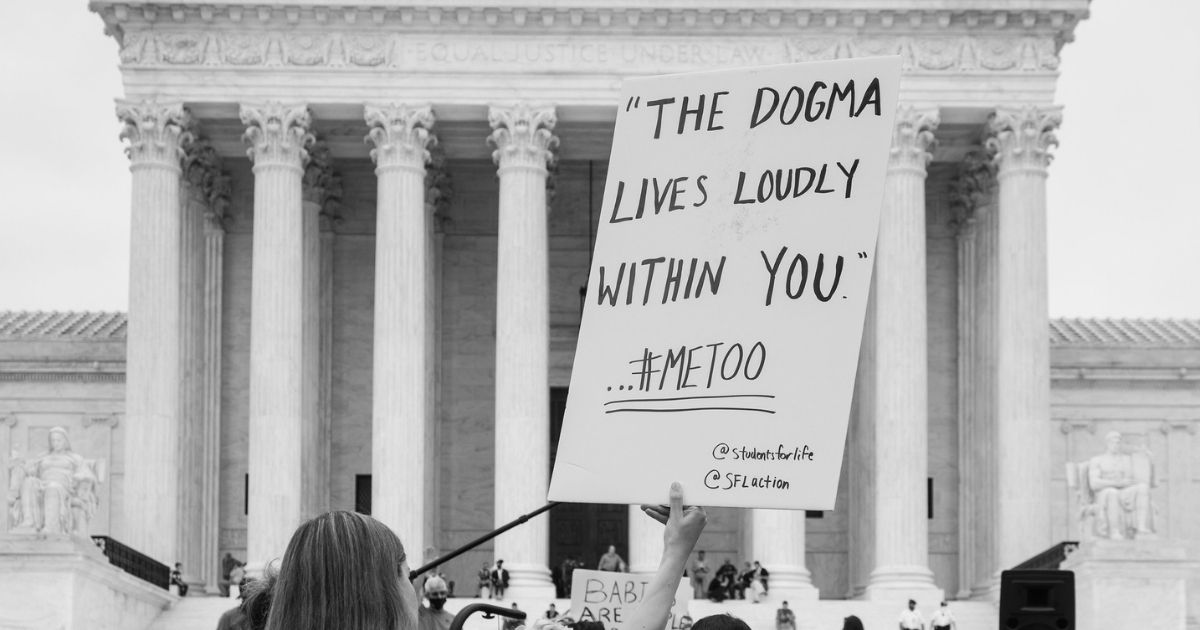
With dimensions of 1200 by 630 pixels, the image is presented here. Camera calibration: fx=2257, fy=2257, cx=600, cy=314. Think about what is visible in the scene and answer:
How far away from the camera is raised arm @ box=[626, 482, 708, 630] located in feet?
24.8

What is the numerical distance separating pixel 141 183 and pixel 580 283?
43.0ft

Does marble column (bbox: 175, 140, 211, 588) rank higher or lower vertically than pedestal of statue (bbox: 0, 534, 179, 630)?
higher

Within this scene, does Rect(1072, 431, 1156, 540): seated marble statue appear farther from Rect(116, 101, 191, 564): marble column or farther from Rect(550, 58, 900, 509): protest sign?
Rect(550, 58, 900, 509): protest sign

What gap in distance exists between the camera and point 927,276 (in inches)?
2306

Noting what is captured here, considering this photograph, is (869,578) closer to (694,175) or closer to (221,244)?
(221,244)

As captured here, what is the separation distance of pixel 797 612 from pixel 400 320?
11.2 metres

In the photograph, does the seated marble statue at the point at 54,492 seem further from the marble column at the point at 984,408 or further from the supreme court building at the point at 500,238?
the marble column at the point at 984,408

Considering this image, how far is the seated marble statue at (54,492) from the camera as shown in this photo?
4566cm

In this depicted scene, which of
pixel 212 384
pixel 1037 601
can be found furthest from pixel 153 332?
pixel 1037 601

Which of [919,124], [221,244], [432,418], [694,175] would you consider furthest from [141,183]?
[694,175]

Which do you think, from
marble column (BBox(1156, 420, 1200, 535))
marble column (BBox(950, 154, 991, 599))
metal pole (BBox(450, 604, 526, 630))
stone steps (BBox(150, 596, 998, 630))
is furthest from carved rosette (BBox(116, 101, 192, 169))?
metal pole (BBox(450, 604, 526, 630))

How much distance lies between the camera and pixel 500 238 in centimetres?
5291

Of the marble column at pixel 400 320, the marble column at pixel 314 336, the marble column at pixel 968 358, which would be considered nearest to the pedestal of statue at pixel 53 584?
the marble column at pixel 400 320

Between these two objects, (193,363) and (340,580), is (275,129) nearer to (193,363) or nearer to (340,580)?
(193,363)
